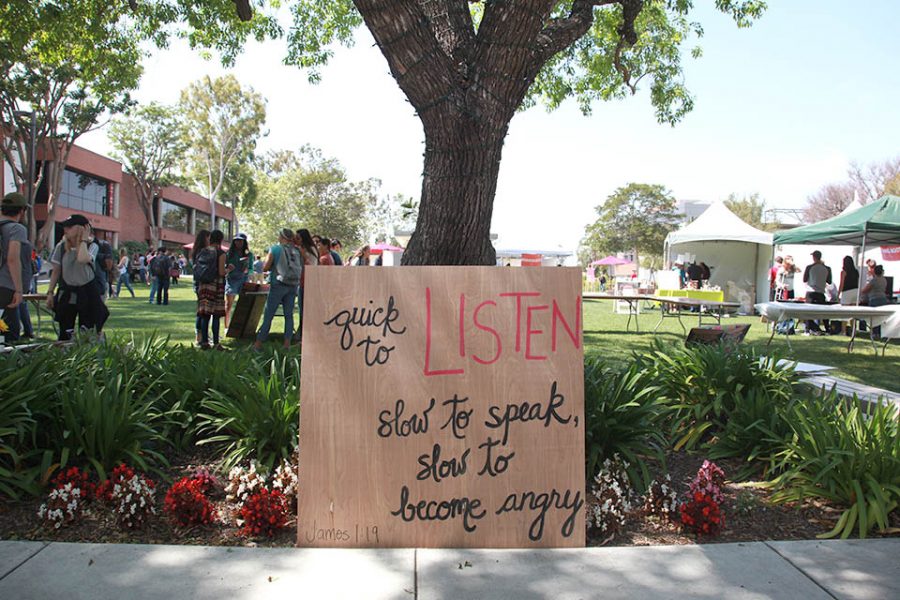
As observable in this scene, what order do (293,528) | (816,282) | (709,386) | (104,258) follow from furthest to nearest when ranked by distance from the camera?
(816,282)
(104,258)
(709,386)
(293,528)

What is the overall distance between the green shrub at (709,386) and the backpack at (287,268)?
16.7 feet

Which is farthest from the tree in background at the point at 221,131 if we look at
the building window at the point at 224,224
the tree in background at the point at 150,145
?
the building window at the point at 224,224

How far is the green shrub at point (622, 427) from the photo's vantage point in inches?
146

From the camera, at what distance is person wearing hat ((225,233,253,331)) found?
36.4 feet

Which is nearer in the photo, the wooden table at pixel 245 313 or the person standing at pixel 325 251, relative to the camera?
the wooden table at pixel 245 313

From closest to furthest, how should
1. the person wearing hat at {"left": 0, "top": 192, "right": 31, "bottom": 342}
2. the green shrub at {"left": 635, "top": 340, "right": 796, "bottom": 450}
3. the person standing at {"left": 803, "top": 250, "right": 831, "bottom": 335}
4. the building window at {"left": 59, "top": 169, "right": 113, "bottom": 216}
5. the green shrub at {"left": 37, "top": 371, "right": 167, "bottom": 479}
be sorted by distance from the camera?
the green shrub at {"left": 37, "top": 371, "right": 167, "bottom": 479}, the green shrub at {"left": 635, "top": 340, "right": 796, "bottom": 450}, the person wearing hat at {"left": 0, "top": 192, "right": 31, "bottom": 342}, the person standing at {"left": 803, "top": 250, "right": 831, "bottom": 335}, the building window at {"left": 59, "top": 169, "right": 113, "bottom": 216}

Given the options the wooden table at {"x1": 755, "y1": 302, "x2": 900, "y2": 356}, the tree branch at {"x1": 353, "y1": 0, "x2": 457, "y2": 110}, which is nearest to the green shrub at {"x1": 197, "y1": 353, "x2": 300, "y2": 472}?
the tree branch at {"x1": 353, "y1": 0, "x2": 457, "y2": 110}

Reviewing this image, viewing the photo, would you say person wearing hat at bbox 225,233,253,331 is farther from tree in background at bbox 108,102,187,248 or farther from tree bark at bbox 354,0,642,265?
tree in background at bbox 108,102,187,248

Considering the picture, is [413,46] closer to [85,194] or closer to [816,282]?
[816,282]

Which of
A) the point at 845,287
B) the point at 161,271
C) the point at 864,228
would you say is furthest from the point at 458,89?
the point at 161,271

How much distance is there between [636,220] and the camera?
66.0 meters

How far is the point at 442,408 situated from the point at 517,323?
0.54m

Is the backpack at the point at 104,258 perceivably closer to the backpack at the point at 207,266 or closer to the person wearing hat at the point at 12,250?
the backpack at the point at 207,266

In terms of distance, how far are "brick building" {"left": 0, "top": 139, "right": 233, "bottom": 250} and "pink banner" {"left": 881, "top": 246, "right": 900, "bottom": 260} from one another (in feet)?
112
